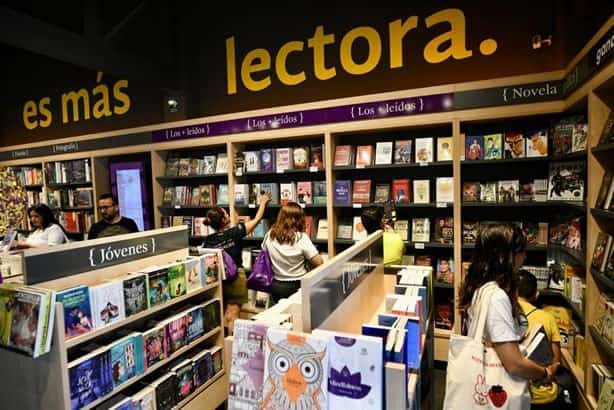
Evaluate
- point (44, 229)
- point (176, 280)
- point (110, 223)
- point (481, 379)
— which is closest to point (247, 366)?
point (481, 379)

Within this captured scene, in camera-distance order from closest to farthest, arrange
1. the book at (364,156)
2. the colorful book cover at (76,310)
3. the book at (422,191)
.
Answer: the colorful book cover at (76,310) < the book at (422,191) < the book at (364,156)

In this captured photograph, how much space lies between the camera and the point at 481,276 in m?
1.76

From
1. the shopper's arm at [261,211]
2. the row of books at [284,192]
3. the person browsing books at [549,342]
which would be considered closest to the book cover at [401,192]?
the row of books at [284,192]

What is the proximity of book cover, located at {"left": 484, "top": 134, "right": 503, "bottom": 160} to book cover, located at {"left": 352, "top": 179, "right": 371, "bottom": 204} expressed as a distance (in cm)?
114

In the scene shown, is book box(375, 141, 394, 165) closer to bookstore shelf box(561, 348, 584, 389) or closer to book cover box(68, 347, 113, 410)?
bookstore shelf box(561, 348, 584, 389)

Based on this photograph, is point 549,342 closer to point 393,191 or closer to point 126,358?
point 393,191

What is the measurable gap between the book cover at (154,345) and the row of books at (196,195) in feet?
7.20

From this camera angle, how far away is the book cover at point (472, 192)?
138 inches

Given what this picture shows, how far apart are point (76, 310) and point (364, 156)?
2.81 metres

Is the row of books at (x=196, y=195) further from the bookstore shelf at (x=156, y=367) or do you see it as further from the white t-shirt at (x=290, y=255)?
the bookstore shelf at (x=156, y=367)

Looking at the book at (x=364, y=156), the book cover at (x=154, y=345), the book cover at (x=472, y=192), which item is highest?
the book at (x=364, y=156)

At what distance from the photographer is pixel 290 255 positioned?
314cm

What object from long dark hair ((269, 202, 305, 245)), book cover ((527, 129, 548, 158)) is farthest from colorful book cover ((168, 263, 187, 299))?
book cover ((527, 129, 548, 158))

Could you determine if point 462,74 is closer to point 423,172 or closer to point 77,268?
point 423,172
